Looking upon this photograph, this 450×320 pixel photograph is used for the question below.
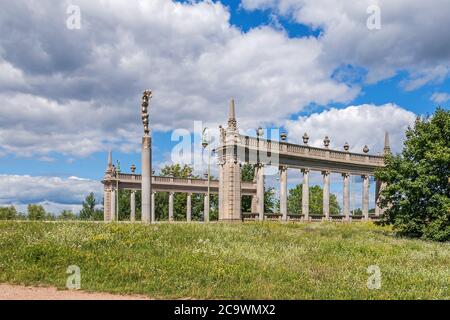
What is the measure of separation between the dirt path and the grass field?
47 cm

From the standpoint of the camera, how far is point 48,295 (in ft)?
42.6

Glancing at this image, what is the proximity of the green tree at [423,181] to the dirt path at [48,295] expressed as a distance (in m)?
26.3

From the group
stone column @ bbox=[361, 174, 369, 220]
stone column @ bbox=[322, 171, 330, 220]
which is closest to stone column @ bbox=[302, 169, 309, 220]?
stone column @ bbox=[322, 171, 330, 220]

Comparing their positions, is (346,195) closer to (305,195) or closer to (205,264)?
(305,195)

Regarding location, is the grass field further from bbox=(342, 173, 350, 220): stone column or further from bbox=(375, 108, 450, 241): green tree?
bbox=(342, 173, 350, 220): stone column

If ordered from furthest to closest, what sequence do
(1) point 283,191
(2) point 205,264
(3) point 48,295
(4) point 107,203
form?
1. (4) point 107,203
2. (1) point 283,191
3. (2) point 205,264
4. (3) point 48,295

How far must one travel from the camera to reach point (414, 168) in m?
34.2

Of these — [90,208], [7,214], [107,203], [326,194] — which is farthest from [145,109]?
[90,208]

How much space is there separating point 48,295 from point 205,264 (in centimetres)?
593

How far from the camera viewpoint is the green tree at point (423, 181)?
1287 inches

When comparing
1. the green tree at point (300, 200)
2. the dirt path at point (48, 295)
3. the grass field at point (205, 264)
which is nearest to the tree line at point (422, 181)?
the grass field at point (205, 264)

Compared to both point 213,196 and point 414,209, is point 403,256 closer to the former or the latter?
point 414,209

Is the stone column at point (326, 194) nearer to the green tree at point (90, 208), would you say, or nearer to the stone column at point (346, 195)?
the stone column at point (346, 195)
